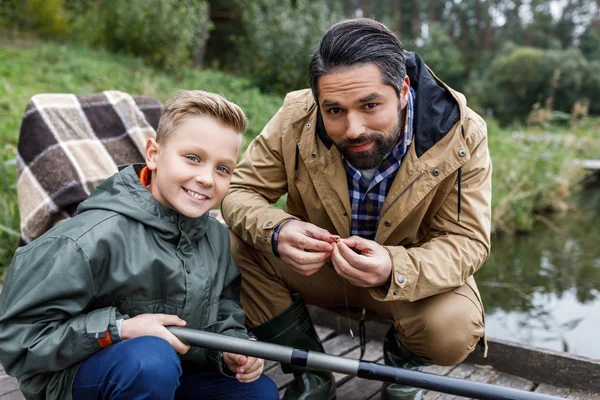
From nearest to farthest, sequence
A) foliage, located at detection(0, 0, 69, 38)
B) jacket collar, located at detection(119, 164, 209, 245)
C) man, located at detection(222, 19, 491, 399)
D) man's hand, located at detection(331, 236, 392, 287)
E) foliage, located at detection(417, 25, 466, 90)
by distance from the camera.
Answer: jacket collar, located at detection(119, 164, 209, 245), man's hand, located at detection(331, 236, 392, 287), man, located at detection(222, 19, 491, 399), foliage, located at detection(0, 0, 69, 38), foliage, located at detection(417, 25, 466, 90)

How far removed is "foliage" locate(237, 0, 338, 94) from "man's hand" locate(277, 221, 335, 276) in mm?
7835

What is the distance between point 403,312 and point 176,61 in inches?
341

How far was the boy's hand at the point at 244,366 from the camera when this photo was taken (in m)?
1.81

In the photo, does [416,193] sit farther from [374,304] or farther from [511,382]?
[511,382]

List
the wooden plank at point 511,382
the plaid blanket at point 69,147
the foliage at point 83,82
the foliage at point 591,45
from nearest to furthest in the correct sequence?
the wooden plank at point 511,382 < the plaid blanket at point 69,147 < the foliage at point 83,82 < the foliage at point 591,45

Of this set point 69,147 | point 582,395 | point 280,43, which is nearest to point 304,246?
point 582,395

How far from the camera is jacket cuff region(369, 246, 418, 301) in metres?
1.91


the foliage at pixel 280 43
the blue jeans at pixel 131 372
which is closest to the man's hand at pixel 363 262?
the blue jeans at pixel 131 372

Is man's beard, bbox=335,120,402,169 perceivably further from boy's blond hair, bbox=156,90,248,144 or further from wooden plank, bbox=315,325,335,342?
wooden plank, bbox=315,325,335,342

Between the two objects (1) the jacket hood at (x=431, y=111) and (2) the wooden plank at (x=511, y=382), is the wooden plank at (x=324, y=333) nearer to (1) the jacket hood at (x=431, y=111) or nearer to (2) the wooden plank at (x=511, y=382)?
(2) the wooden plank at (x=511, y=382)

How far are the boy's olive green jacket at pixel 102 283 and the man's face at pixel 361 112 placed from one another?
1.80 ft

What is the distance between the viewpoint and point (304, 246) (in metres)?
1.95

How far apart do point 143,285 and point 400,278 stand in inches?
30.5

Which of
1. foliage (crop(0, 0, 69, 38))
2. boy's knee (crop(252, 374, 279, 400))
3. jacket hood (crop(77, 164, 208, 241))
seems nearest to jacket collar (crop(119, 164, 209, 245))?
jacket hood (crop(77, 164, 208, 241))
